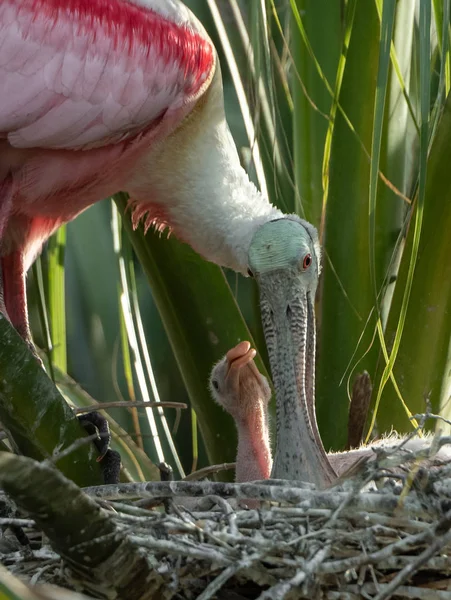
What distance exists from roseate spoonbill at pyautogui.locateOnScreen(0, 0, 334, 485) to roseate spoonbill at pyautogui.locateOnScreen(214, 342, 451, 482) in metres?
0.13

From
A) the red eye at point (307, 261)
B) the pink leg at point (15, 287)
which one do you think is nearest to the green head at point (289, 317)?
the red eye at point (307, 261)

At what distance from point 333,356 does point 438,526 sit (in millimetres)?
1853

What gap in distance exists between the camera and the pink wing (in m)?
3.58

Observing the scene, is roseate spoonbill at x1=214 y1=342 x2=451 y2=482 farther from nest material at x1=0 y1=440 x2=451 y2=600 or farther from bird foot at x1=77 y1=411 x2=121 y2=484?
nest material at x1=0 y1=440 x2=451 y2=600

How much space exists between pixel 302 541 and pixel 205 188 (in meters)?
2.15

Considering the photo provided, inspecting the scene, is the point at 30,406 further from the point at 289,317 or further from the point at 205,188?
the point at 205,188

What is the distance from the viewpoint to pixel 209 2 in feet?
12.7

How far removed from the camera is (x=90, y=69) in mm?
3682

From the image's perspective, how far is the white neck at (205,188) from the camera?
4.02 metres

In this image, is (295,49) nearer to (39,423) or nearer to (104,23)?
(104,23)

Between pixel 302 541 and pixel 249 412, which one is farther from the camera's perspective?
pixel 249 412

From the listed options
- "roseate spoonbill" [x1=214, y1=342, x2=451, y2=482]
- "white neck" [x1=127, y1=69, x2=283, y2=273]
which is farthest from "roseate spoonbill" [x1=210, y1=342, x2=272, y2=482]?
"white neck" [x1=127, y1=69, x2=283, y2=273]

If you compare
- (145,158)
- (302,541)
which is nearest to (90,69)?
(145,158)

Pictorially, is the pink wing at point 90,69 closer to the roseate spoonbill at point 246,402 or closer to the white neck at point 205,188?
the white neck at point 205,188
